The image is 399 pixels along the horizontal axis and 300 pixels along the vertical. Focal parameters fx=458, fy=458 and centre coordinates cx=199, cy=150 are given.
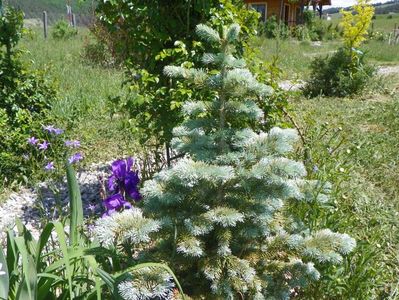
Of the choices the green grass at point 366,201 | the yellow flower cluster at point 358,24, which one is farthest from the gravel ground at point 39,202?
the yellow flower cluster at point 358,24

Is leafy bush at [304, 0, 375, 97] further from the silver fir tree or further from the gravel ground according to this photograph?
the silver fir tree

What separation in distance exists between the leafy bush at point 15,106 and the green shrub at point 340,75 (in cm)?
510

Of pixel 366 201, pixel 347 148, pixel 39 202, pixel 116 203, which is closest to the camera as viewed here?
pixel 116 203

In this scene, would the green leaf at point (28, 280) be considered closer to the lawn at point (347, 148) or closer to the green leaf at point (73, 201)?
the green leaf at point (73, 201)

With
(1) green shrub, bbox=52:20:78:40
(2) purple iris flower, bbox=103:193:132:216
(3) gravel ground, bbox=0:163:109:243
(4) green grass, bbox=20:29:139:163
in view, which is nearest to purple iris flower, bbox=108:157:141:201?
(2) purple iris flower, bbox=103:193:132:216

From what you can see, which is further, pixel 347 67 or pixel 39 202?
pixel 347 67

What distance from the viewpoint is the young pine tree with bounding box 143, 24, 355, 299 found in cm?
148

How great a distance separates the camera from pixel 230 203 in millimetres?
1594

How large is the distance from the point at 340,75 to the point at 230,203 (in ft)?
22.8

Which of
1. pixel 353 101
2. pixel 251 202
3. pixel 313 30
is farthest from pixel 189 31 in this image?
pixel 313 30

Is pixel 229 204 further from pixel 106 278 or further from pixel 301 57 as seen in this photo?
pixel 301 57

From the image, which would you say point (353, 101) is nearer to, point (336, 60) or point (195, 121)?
point (336, 60)

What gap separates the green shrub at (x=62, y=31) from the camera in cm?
1664

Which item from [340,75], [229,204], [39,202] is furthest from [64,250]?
[340,75]
